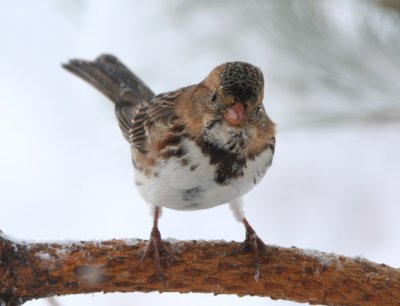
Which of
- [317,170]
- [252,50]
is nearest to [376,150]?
[317,170]

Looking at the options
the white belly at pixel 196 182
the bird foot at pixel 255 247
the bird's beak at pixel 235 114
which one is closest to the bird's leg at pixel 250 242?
the bird foot at pixel 255 247

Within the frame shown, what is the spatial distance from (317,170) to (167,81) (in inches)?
44.6

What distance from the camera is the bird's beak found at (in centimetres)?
274

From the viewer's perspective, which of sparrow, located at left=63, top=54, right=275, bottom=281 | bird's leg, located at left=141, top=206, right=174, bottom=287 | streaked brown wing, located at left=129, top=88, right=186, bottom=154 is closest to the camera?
bird's leg, located at left=141, top=206, right=174, bottom=287

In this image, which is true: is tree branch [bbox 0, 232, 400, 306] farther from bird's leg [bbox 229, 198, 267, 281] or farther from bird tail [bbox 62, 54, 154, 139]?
bird tail [bbox 62, 54, 154, 139]

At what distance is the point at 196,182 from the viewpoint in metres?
2.88

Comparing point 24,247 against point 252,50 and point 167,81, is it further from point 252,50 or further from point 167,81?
point 167,81

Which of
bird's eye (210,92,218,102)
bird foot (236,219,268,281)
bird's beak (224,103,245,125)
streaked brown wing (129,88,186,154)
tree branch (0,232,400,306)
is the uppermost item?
streaked brown wing (129,88,186,154)

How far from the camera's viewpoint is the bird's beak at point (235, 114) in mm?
2740

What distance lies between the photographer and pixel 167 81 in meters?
4.88

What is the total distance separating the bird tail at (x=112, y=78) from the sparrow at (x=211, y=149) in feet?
3.37

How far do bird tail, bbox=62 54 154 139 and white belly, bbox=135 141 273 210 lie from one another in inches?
50.9

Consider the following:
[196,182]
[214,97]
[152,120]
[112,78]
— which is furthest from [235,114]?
[112,78]

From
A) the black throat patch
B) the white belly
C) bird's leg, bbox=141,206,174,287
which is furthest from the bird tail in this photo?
bird's leg, bbox=141,206,174,287
